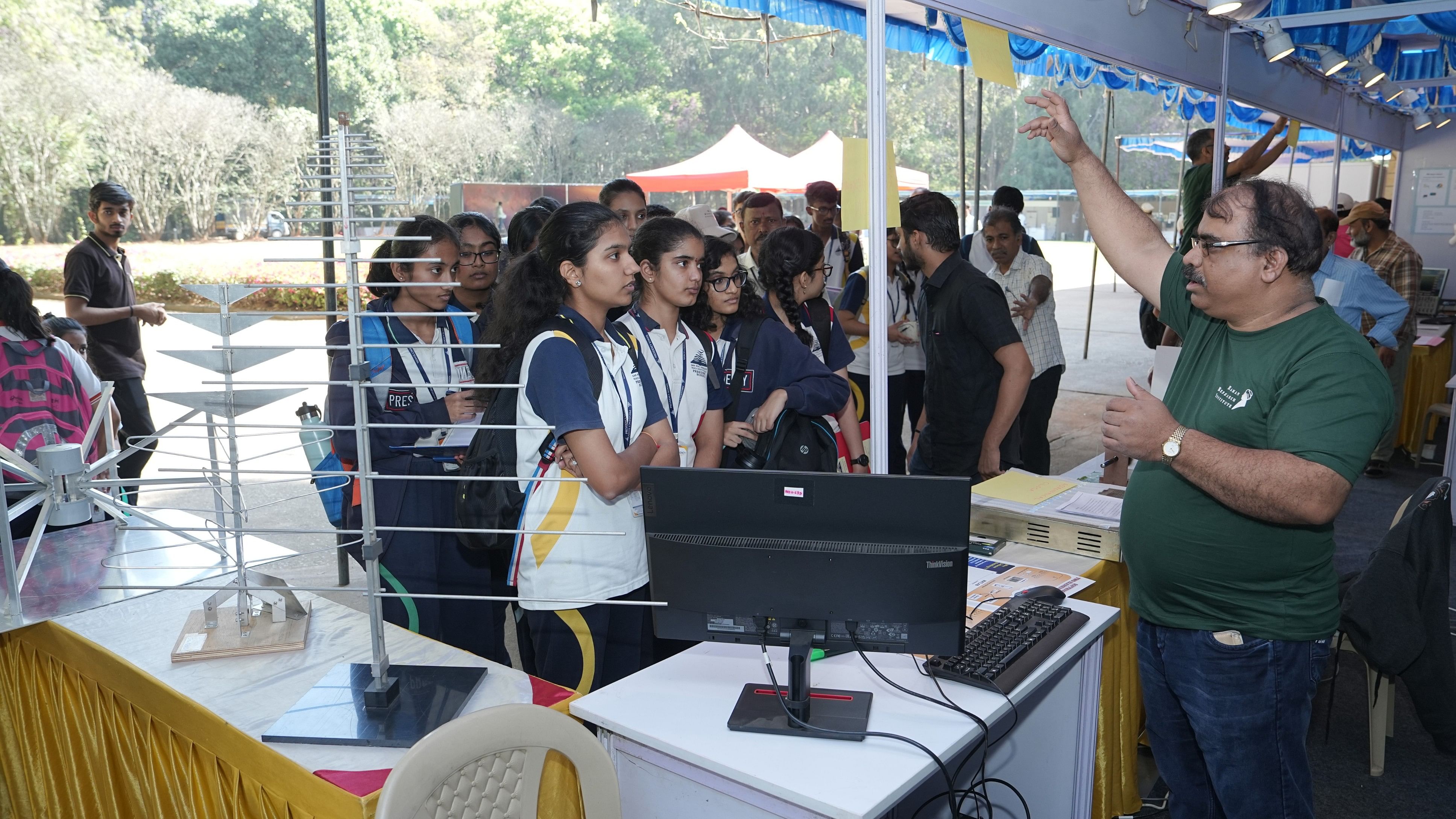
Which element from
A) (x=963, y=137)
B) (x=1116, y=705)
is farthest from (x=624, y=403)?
(x=963, y=137)

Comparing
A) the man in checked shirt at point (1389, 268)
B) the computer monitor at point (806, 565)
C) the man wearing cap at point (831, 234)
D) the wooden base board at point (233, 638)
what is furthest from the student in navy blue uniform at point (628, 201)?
the man in checked shirt at point (1389, 268)

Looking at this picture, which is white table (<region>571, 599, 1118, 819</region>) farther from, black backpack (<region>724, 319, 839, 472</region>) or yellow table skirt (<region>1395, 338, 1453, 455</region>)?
yellow table skirt (<region>1395, 338, 1453, 455</region>)

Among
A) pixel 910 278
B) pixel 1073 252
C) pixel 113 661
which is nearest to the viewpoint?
pixel 113 661

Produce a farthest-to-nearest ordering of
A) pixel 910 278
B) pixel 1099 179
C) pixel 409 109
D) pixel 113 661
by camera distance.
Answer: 1. pixel 409 109
2. pixel 910 278
3. pixel 1099 179
4. pixel 113 661

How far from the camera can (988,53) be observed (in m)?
2.30

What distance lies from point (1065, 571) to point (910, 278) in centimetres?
225

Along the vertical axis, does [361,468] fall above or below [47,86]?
below

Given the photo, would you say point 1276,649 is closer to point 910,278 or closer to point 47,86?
point 910,278

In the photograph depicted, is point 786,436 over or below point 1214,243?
below

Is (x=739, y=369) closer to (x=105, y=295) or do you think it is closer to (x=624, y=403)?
(x=624, y=403)

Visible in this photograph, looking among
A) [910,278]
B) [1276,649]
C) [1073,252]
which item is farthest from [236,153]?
[1073,252]

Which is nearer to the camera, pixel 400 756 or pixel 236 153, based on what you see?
pixel 400 756

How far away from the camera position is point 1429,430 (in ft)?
19.6

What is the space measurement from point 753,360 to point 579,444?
0.85 meters
